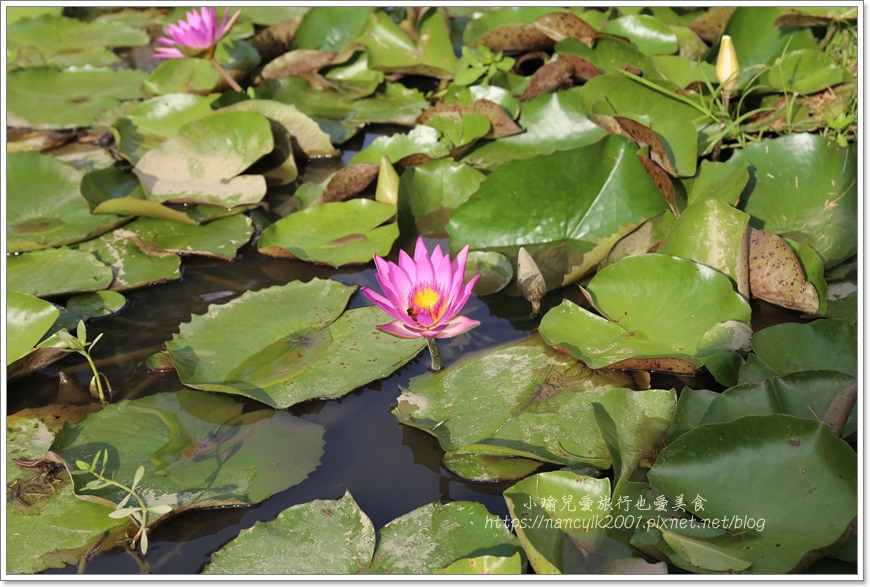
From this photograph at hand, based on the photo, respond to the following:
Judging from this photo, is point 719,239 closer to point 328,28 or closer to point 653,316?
point 653,316

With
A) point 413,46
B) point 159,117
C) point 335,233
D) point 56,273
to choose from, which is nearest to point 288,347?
point 335,233

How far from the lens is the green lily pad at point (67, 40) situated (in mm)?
Answer: 5074

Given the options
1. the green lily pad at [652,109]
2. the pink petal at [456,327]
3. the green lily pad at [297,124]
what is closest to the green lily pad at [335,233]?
the green lily pad at [297,124]

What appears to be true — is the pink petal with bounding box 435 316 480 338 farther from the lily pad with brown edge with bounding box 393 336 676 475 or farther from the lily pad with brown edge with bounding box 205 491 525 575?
the lily pad with brown edge with bounding box 205 491 525 575

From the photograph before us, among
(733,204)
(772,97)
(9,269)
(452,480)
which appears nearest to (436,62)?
(772,97)

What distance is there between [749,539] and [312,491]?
1.13 m

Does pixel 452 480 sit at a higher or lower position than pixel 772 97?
lower

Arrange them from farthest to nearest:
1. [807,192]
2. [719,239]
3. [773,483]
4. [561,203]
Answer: [561,203] → [807,192] → [719,239] → [773,483]

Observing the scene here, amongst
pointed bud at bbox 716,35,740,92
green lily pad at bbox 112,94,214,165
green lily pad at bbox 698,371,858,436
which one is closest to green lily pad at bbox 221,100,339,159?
green lily pad at bbox 112,94,214,165

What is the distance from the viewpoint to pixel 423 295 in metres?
2.16

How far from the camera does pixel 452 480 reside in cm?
205

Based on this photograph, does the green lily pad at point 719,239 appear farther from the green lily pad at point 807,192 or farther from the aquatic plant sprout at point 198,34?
the aquatic plant sprout at point 198,34

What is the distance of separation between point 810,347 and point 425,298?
43.9 inches

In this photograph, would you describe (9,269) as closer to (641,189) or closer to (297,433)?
(297,433)
